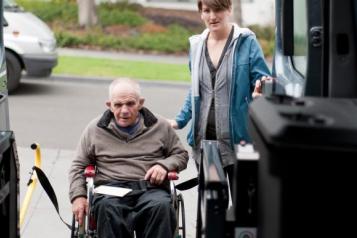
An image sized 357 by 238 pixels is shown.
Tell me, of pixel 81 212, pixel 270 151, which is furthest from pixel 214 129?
pixel 270 151

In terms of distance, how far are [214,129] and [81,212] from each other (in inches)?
36.7

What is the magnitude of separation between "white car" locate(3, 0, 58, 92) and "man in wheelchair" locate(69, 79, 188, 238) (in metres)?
8.28

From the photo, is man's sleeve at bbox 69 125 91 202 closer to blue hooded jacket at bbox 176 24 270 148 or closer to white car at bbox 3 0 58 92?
blue hooded jacket at bbox 176 24 270 148

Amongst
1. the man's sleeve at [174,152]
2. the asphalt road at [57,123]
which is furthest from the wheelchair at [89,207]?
the asphalt road at [57,123]

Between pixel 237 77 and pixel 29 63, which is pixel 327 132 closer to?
pixel 237 77

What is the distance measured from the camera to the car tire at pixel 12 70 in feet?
41.7

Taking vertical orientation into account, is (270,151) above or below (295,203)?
above

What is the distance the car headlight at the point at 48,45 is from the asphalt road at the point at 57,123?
2.59ft

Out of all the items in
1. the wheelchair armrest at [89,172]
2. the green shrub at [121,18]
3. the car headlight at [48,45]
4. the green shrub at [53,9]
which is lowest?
the wheelchair armrest at [89,172]

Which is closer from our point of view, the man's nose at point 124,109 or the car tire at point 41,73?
the man's nose at point 124,109

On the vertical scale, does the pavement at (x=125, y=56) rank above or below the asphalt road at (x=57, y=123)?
above

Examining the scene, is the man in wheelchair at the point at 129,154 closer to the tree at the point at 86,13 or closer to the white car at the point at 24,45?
the white car at the point at 24,45

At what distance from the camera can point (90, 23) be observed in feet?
79.9

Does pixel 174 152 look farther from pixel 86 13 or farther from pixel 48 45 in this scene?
pixel 86 13
